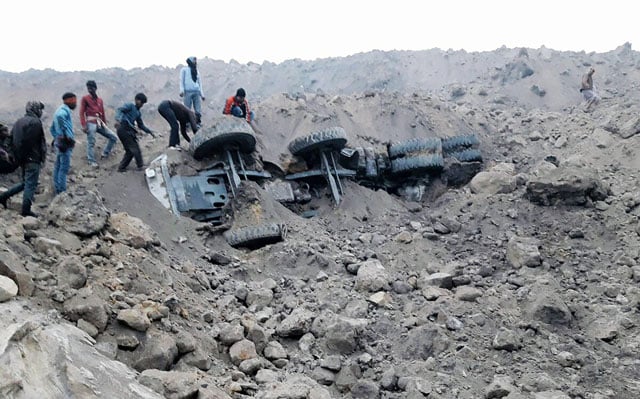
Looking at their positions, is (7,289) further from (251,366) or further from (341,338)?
(341,338)

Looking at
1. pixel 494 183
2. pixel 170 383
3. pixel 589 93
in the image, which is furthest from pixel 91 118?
pixel 589 93

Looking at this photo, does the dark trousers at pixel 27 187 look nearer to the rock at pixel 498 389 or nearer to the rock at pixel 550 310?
the rock at pixel 498 389

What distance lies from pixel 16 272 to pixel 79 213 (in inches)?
48.9

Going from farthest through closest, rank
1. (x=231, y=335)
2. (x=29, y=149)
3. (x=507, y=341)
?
(x=29, y=149) → (x=507, y=341) → (x=231, y=335)

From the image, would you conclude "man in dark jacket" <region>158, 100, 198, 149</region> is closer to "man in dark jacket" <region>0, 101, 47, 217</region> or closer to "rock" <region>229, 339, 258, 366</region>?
"man in dark jacket" <region>0, 101, 47, 217</region>

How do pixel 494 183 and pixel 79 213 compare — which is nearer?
pixel 79 213

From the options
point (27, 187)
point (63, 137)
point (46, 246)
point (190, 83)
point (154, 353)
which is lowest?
point (154, 353)

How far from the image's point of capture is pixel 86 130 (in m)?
7.00

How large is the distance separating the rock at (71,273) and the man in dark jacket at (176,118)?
3.89 metres

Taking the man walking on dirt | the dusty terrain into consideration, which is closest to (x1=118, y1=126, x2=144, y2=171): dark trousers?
the dusty terrain

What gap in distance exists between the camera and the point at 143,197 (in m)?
6.41

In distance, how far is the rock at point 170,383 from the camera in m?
2.84

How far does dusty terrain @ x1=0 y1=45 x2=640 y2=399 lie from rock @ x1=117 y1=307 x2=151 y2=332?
1cm

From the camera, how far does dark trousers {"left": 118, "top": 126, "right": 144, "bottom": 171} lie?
21.9 ft
